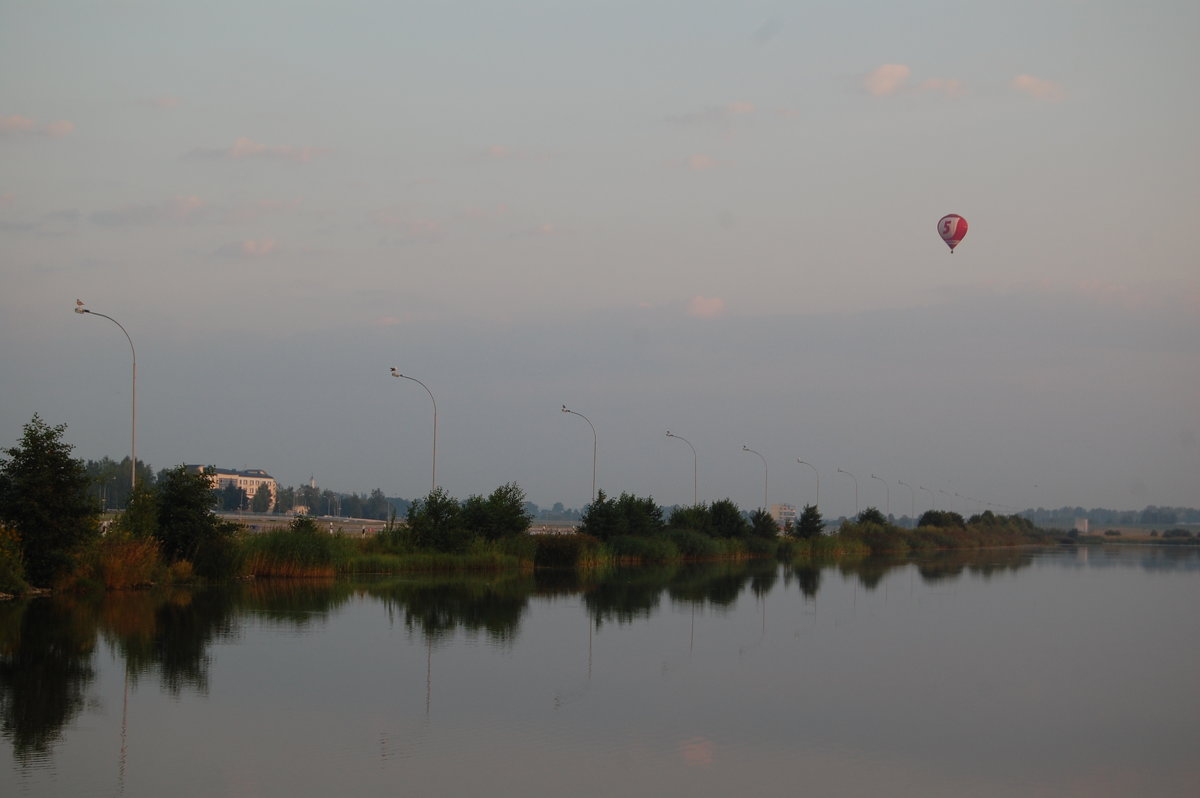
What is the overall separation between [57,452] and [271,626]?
9.66m

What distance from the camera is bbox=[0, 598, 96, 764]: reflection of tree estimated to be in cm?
1190

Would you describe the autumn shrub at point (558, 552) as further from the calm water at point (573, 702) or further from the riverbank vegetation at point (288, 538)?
the calm water at point (573, 702)

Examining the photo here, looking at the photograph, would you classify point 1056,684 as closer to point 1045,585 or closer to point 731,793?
point 731,793

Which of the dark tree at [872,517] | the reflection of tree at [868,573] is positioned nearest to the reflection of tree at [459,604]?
the reflection of tree at [868,573]

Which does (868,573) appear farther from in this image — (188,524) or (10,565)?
(10,565)

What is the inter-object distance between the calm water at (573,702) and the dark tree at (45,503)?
1909 mm

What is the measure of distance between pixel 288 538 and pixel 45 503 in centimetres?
1035

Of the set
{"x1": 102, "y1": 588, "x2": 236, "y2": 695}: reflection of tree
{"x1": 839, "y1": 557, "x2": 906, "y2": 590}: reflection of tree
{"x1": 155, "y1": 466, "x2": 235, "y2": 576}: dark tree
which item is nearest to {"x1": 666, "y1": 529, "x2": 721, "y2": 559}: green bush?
{"x1": 839, "y1": 557, "x2": 906, "y2": 590}: reflection of tree

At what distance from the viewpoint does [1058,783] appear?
11.0 meters

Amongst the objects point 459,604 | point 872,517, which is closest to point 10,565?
point 459,604

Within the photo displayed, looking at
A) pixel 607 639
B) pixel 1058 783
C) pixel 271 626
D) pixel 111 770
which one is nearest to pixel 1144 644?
pixel 607 639

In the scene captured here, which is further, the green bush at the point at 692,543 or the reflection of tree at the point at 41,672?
the green bush at the point at 692,543

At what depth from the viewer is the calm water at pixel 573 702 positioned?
1066 centimetres

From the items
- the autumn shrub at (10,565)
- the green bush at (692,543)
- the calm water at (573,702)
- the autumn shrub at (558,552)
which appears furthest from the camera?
the green bush at (692,543)
